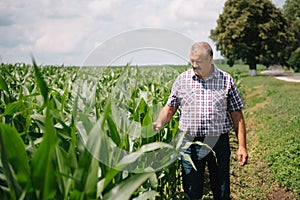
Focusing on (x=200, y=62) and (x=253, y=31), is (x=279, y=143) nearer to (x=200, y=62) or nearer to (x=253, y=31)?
(x=200, y=62)

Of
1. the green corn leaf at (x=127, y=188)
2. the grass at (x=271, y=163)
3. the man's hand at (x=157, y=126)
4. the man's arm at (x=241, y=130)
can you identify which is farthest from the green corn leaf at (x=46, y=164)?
the grass at (x=271, y=163)

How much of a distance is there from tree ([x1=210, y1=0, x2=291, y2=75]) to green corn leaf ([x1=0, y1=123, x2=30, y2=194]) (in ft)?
110

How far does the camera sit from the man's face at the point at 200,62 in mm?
2697

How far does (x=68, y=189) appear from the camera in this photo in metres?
1.40

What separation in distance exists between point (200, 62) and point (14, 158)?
177cm

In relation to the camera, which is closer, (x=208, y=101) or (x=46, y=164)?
(x=46, y=164)

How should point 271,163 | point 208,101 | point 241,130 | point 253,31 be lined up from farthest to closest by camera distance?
point 253,31
point 271,163
point 241,130
point 208,101

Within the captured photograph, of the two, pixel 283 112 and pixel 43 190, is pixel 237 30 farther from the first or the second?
pixel 43 190

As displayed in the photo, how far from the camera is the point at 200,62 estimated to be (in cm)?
273

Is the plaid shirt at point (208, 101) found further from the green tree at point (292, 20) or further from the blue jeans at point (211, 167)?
the green tree at point (292, 20)

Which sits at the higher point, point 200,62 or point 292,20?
point 292,20

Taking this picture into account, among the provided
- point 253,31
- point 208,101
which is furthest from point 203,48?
point 253,31

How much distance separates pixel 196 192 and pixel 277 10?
35.6m

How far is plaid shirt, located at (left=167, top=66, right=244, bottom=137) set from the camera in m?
2.84
